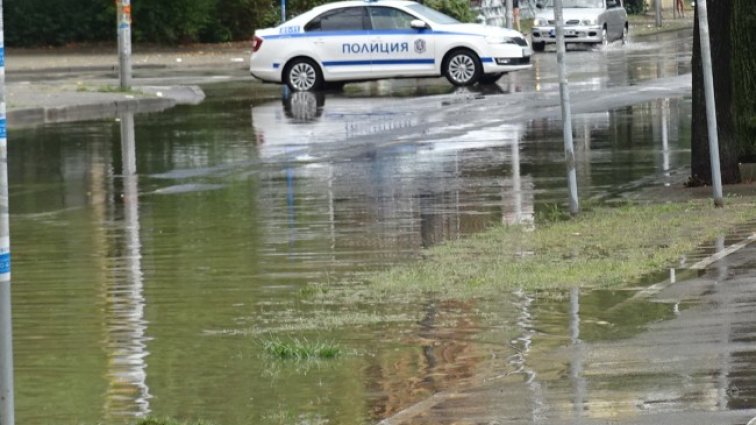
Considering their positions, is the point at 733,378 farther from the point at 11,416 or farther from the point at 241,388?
the point at 11,416

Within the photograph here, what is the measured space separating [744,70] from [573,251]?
211 inches

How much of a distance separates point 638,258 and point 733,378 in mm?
3946

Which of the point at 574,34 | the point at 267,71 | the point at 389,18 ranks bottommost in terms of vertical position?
the point at 267,71

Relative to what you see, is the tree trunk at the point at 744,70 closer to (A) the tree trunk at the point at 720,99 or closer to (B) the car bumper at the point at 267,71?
(A) the tree trunk at the point at 720,99

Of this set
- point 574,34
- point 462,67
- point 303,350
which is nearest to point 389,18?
point 462,67

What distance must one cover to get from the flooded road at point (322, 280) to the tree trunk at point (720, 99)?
1276 mm

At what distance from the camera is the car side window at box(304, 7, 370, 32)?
3269cm

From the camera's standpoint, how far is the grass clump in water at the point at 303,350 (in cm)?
916

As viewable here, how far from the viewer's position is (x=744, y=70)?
17.1m

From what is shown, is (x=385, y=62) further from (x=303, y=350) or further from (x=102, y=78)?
(x=303, y=350)

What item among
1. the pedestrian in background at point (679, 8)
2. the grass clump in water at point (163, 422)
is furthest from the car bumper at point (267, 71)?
the pedestrian in background at point (679, 8)

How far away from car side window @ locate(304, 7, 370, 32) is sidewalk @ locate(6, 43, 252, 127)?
2711 mm

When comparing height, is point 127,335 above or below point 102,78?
below

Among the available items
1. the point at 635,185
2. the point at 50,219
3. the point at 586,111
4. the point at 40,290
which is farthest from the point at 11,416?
the point at 586,111
